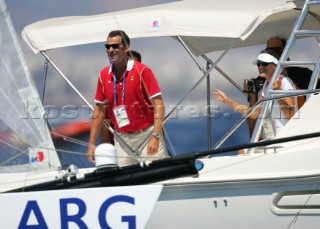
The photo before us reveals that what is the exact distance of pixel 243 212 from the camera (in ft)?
20.6

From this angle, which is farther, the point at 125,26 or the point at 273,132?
the point at 125,26

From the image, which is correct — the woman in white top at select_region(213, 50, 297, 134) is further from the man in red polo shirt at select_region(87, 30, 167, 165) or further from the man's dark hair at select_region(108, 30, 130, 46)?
the man's dark hair at select_region(108, 30, 130, 46)

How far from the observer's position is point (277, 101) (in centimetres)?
701

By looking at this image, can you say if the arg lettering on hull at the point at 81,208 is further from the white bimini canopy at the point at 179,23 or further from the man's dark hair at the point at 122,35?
the white bimini canopy at the point at 179,23

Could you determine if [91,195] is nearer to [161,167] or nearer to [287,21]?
[161,167]

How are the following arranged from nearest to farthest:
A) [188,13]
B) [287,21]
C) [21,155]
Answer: [21,155] < [188,13] < [287,21]

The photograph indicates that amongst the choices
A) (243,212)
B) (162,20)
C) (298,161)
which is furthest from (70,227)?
(162,20)

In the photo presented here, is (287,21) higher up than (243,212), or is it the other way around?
(287,21)

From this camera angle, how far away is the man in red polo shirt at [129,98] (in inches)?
294

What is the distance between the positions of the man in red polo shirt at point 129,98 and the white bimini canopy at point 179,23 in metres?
0.64

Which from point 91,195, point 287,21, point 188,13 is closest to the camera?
point 91,195

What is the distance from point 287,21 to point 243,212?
3.46 m

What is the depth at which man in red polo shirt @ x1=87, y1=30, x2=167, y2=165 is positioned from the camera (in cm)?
747

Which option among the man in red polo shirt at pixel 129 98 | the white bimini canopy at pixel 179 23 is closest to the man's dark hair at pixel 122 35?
the man in red polo shirt at pixel 129 98
